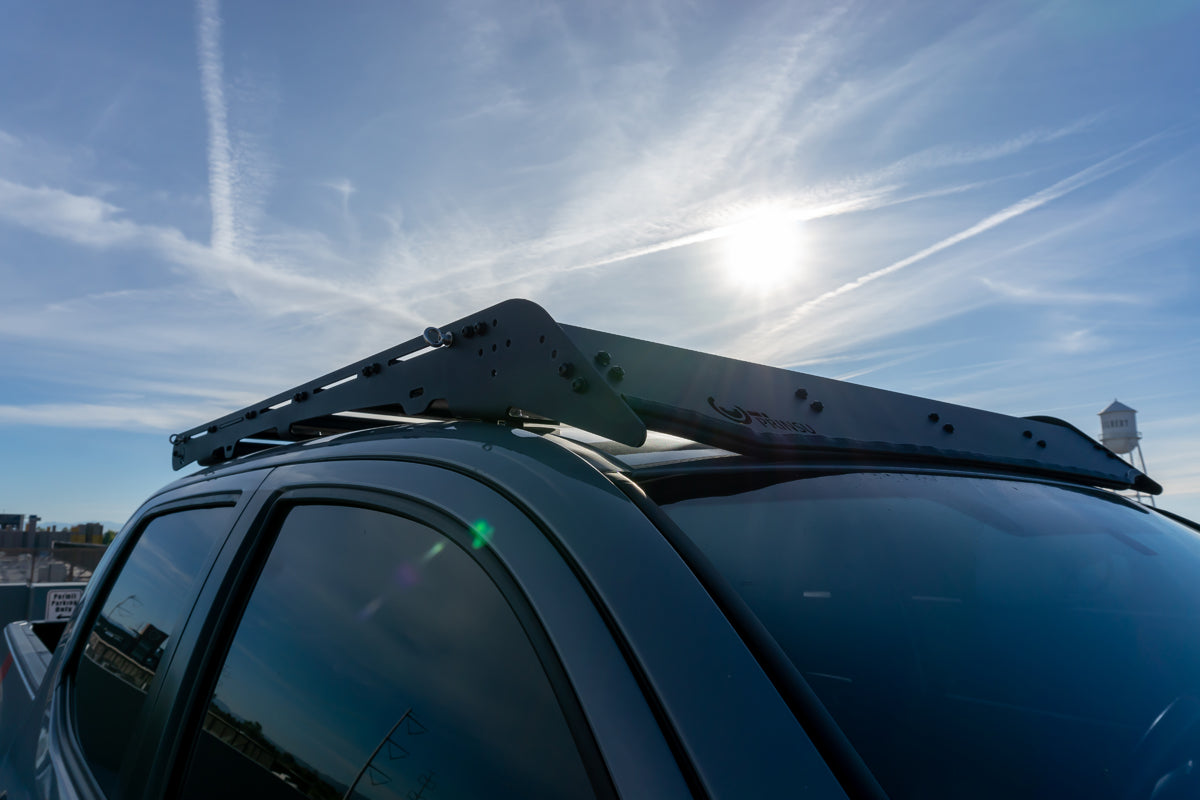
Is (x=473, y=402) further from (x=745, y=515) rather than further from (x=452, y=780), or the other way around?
(x=452, y=780)

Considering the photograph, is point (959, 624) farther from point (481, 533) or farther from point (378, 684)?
point (378, 684)

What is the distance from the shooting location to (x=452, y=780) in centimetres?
100

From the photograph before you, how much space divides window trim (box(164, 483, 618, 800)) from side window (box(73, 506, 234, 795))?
0.69 feet

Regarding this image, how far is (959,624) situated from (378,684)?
939 mm

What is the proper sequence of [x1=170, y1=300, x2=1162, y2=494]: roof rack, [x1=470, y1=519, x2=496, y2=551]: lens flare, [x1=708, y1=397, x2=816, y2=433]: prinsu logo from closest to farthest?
[x1=470, y1=519, x2=496, y2=551]: lens flare < [x1=170, y1=300, x2=1162, y2=494]: roof rack < [x1=708, y1=397, x2=816, y2=433]: prinsu logo

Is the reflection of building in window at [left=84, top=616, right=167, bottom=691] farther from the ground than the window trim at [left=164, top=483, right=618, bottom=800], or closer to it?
closer to it

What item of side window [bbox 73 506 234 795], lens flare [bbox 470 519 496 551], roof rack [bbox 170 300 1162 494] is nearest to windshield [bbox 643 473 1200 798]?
roof rack [bbox 170 300 1162 494]

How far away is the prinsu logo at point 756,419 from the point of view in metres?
1.63

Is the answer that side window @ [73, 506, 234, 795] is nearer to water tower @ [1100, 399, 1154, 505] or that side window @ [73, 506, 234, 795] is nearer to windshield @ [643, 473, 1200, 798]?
windshield @ [643, 473, 1200, 798]

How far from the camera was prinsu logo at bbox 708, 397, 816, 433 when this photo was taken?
1628 millimetres

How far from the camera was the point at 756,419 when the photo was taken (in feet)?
5.52

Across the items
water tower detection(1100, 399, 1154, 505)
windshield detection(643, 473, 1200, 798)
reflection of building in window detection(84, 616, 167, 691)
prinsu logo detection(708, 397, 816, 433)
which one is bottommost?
reflection of building in window detection(84, 616, 167, 691)

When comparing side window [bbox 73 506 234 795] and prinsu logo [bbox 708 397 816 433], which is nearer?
prinsu logo [bbox 708 397 816 433]

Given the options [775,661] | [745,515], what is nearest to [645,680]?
[775,661]
